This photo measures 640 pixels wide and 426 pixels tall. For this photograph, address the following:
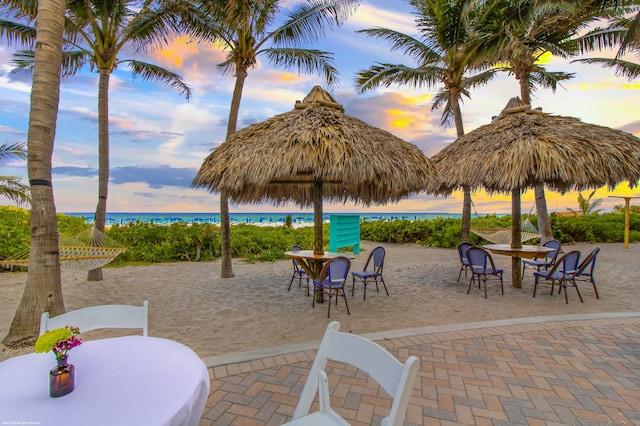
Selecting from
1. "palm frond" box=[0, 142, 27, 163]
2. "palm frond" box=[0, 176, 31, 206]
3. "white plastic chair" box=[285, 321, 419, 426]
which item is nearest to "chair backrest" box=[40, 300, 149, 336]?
"white plastic chair" box=[285, 321, 419, 426]

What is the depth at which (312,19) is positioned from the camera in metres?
7.66

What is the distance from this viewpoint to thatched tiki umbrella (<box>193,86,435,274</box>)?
4.44 meters

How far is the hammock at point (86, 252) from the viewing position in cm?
495

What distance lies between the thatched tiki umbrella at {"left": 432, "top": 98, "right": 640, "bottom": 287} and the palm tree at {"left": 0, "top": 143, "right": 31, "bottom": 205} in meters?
13.1

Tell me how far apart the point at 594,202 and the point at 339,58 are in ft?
66.0

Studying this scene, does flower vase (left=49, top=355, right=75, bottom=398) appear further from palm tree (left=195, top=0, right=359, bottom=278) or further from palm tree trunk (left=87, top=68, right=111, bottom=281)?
palm tree trunk (left=87, top=68, right=111, bottom=281)

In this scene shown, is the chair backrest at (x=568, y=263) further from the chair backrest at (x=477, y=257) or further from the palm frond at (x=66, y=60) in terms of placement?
the palm frond at (x=66, y=60)

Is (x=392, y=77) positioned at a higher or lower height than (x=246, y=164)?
higher

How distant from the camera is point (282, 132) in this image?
475 cm

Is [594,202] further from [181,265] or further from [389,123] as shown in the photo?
[181,265]


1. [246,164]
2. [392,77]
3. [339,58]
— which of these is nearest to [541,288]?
[246,164]

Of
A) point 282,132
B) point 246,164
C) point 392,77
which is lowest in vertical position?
point 246,164

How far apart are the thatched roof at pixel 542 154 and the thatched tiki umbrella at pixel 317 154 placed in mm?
932

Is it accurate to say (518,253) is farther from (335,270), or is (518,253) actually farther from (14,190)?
(14,190)
